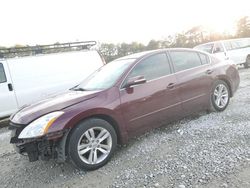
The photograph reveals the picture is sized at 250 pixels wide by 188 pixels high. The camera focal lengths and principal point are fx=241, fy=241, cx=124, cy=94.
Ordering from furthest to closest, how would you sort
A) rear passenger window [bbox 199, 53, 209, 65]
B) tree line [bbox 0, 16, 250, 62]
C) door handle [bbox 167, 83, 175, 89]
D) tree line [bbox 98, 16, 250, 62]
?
1. tree line [bbox 98, 16, 250, 62]
2. tree line [bbox 0, 16, 250, 62]
3. rear passenger window [bbox 199, 53, 209, 65]
4. door handle [bbox 167, 83, 175, 89]

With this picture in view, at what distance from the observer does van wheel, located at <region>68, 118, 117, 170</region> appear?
319 cm

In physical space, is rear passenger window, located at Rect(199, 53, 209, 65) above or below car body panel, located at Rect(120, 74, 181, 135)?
above

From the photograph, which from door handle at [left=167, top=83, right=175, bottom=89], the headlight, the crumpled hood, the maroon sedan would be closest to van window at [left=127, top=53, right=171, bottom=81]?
the maroon sedan

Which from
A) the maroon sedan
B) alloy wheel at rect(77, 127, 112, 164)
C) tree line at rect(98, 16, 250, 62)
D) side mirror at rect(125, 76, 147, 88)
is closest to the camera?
the maroon sedan

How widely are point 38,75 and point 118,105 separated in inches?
169

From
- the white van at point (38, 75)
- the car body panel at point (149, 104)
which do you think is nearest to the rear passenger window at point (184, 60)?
the car body panel at point (149, 104)

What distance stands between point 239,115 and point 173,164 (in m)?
2.29

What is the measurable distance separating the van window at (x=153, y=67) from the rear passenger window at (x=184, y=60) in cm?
21

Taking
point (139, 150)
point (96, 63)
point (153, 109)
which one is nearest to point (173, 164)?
point (139, 150)

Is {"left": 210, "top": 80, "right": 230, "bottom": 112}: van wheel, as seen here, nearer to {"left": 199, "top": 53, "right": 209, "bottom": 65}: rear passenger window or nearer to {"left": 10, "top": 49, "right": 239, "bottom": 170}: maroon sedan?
{"left": 10, "top": 49, "right": 239, "bottom": 170}: maroon sedan

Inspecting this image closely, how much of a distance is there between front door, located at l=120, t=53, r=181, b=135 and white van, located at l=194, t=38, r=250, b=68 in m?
8.73

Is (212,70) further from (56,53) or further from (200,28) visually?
A: (200,28)

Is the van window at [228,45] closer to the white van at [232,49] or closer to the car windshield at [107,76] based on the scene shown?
the white van at [232,49]

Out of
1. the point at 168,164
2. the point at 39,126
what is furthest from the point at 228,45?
the point at 39,126
